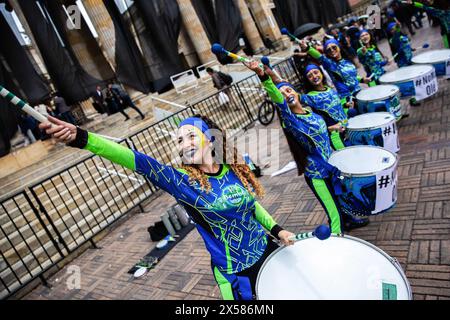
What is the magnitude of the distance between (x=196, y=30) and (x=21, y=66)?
34.6 ft

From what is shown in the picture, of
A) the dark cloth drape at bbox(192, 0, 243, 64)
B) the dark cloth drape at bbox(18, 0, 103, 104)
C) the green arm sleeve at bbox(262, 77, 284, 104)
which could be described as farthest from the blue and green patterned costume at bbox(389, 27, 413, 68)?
the dark cloth drape at bbox(18, 0, 103, 104)

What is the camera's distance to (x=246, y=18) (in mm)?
21562

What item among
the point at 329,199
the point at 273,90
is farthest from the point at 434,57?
the point at 273,90

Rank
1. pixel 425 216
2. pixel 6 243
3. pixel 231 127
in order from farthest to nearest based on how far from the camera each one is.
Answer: pixel 231 127
pixel 6 243
pixel 425 216

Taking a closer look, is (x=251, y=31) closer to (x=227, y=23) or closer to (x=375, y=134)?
(x=227, y=23)

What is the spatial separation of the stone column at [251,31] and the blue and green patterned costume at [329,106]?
1991 cm

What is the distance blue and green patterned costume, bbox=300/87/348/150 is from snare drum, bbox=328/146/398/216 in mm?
833

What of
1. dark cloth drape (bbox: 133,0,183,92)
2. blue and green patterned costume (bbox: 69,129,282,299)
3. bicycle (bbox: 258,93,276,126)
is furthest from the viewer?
dark cloth drape (bbox: 133,0,183,92)

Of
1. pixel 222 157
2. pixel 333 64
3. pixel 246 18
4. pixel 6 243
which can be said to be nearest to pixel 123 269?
pixel 6 243

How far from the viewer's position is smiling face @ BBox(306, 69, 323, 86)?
3645 mm

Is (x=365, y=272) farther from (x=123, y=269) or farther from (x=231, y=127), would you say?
(x=231, y=127)

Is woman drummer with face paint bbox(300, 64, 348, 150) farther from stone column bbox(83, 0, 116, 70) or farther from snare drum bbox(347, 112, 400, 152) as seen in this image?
stone column bbox(83, 0, 116, 70)

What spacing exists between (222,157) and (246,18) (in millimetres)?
22052
